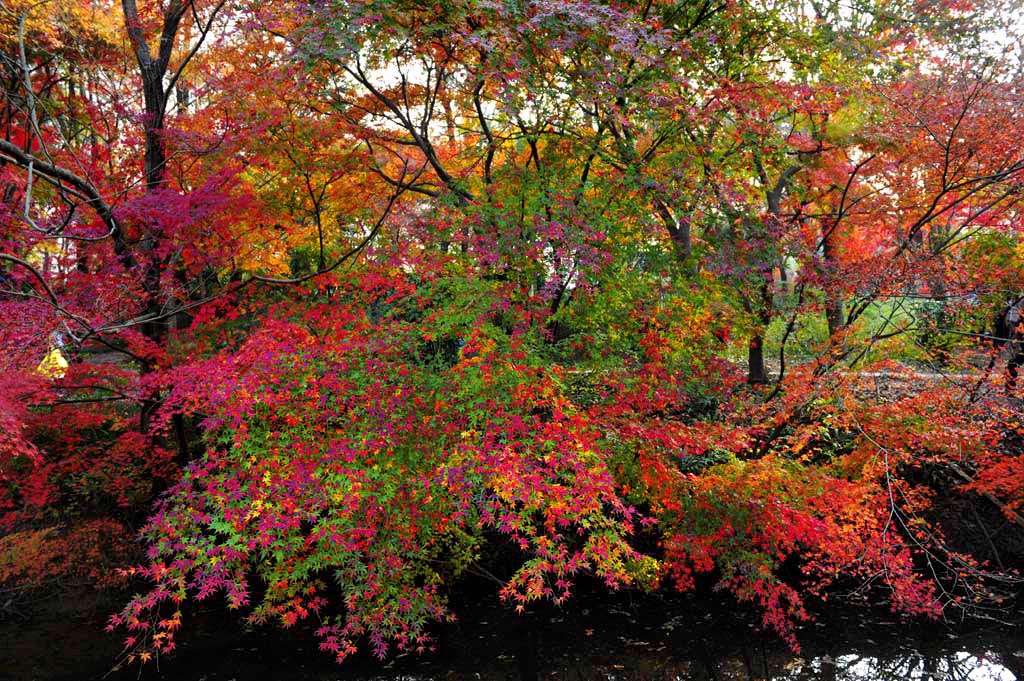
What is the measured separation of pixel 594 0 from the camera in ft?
23.8

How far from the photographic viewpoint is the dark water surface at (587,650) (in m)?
6.98

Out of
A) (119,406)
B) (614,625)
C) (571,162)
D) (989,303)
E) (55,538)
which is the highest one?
(571,162)

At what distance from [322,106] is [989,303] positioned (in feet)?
36.0

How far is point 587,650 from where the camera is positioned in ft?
24.6

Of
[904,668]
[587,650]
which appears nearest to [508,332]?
[587,650]

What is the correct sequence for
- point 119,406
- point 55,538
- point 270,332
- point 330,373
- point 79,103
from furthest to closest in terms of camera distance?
point 119,406, point 79,103, point 55,538, point 270,332, point 330,373

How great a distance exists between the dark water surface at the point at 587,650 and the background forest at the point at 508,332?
1.31ft

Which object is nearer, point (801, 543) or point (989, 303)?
point (801, 543)

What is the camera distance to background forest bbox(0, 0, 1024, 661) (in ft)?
22.1

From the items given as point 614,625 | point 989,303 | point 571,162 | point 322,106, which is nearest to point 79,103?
point 322,106

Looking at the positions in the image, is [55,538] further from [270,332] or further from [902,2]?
[902,2]

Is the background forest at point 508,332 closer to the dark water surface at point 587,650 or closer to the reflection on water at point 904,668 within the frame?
the dark water surface at point 587,650

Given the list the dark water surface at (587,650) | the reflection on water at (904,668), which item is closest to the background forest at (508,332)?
the dark water surface at (587,650)

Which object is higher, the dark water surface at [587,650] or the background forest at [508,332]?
the background forest at [508,332]
